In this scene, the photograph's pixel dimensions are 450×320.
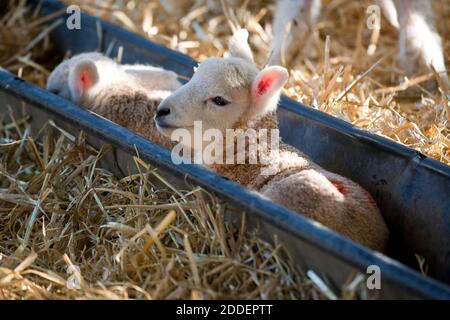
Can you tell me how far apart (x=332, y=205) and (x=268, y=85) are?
0.72m

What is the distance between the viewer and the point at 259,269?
3.53m

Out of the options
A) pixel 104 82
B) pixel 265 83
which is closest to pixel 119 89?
pixel 104 82

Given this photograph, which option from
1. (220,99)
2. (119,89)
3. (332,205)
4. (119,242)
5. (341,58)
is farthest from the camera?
(341,58)

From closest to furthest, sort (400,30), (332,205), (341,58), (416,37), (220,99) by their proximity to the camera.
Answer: (332,205) < (220,99) < (416,37) < (400,30) < (341,58)

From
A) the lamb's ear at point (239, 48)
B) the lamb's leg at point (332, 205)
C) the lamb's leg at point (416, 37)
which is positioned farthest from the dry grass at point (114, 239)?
the lamb's leg at point (416, 37)

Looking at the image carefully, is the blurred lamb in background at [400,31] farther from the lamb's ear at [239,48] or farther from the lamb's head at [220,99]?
the lamb's head at [220,99]

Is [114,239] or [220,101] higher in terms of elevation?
[220,101]

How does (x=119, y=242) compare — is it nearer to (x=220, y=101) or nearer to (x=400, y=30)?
(x=220, y=101)

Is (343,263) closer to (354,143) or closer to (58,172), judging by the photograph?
(354,143)

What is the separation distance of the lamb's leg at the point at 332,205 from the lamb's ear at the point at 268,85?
435 millimetres

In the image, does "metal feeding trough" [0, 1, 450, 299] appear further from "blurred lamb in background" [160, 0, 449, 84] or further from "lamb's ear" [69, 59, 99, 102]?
"blurred lamb in background" [160, 0, 449, 84]

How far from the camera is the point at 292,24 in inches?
243

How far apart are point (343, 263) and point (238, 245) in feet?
1.99
